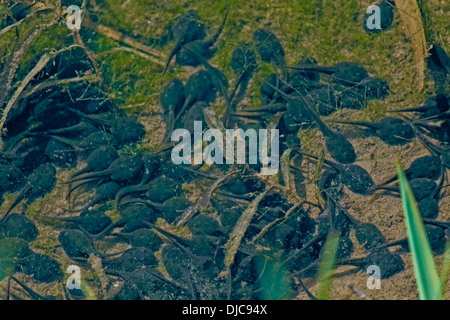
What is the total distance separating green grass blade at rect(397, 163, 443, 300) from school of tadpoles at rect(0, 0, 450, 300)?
0.23 feet

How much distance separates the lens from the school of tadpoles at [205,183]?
130 inches

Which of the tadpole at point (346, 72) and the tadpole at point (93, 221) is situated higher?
the tadpole at point (346, 72)

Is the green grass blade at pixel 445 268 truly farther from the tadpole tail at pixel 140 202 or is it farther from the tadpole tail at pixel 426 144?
the tadpole tail at pixel 140 202

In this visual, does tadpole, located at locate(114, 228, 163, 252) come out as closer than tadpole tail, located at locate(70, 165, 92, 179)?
Yes

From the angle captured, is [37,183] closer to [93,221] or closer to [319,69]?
[93,221]

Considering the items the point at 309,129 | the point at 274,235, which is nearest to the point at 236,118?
the point at 309,129

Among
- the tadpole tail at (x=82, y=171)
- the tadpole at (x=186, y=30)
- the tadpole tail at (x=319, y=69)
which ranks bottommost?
the tadpole tail at (x=82, y=171)

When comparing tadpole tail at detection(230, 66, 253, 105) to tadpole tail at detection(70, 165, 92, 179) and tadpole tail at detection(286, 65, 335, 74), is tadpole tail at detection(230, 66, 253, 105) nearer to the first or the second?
tadpole tail at detection(286, 65, 335, 74)

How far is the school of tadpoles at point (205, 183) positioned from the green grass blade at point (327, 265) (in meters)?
0.04

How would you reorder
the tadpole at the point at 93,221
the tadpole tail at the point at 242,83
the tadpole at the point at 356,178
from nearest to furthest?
the tadpole at the point at 356,178 → the tadpole at the point at 93,221 → the tadpole tail at the point at 242,83

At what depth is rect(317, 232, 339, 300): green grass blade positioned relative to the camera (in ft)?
10.8

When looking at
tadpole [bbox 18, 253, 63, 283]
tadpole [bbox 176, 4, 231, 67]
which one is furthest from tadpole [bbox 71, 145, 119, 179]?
tadpole [bbox 176, 4, 231, 67]

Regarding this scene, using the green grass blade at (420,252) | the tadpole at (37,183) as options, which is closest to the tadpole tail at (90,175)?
the tadpole at (37,183)

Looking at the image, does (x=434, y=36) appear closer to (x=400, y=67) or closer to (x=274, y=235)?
(x=400, y=67)
